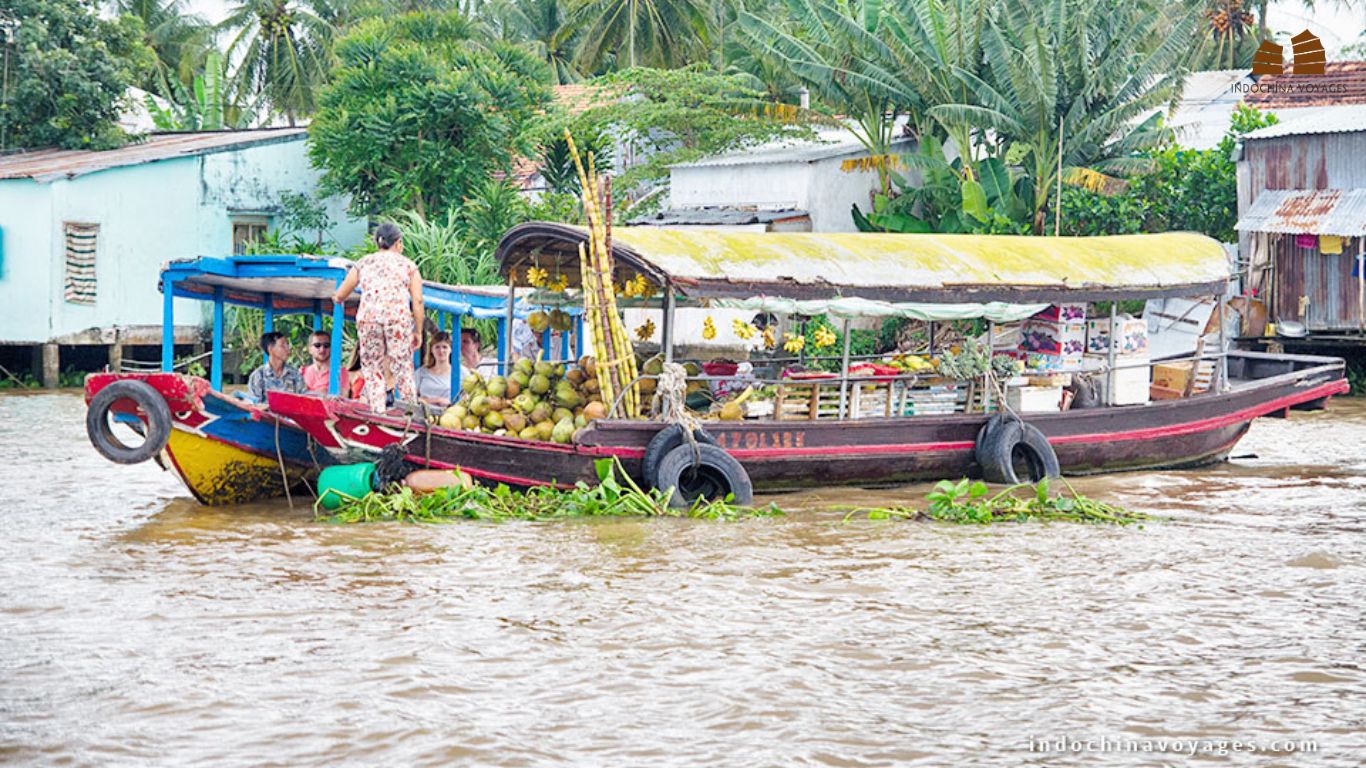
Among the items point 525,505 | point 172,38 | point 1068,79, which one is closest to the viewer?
point 525,505

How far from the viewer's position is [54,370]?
20891 mm

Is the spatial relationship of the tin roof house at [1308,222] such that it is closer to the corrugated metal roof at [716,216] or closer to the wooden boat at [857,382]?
the corrugated metal roof at [716,216]

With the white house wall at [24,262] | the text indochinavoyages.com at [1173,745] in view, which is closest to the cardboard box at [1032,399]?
the text indochinavoyages.com at [1173,745]

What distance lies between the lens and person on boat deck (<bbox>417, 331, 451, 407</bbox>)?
12.1 meters

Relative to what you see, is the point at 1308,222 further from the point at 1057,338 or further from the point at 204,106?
the point at 204,106

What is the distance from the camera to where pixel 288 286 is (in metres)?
11.7

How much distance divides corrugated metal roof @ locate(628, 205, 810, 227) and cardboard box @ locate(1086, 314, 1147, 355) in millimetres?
8814

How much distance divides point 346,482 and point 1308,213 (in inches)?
552

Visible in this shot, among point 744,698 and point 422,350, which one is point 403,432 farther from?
point 744,698

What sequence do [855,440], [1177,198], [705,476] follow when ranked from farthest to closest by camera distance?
[1177,198]
[855,440]
[705,476]

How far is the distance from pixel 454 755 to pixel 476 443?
15.8 ft

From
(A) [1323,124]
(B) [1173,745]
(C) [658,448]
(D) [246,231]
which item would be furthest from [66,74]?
(B) [1173,745]

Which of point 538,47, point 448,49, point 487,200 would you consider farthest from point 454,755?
point 538,47

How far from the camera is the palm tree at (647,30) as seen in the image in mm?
29078
